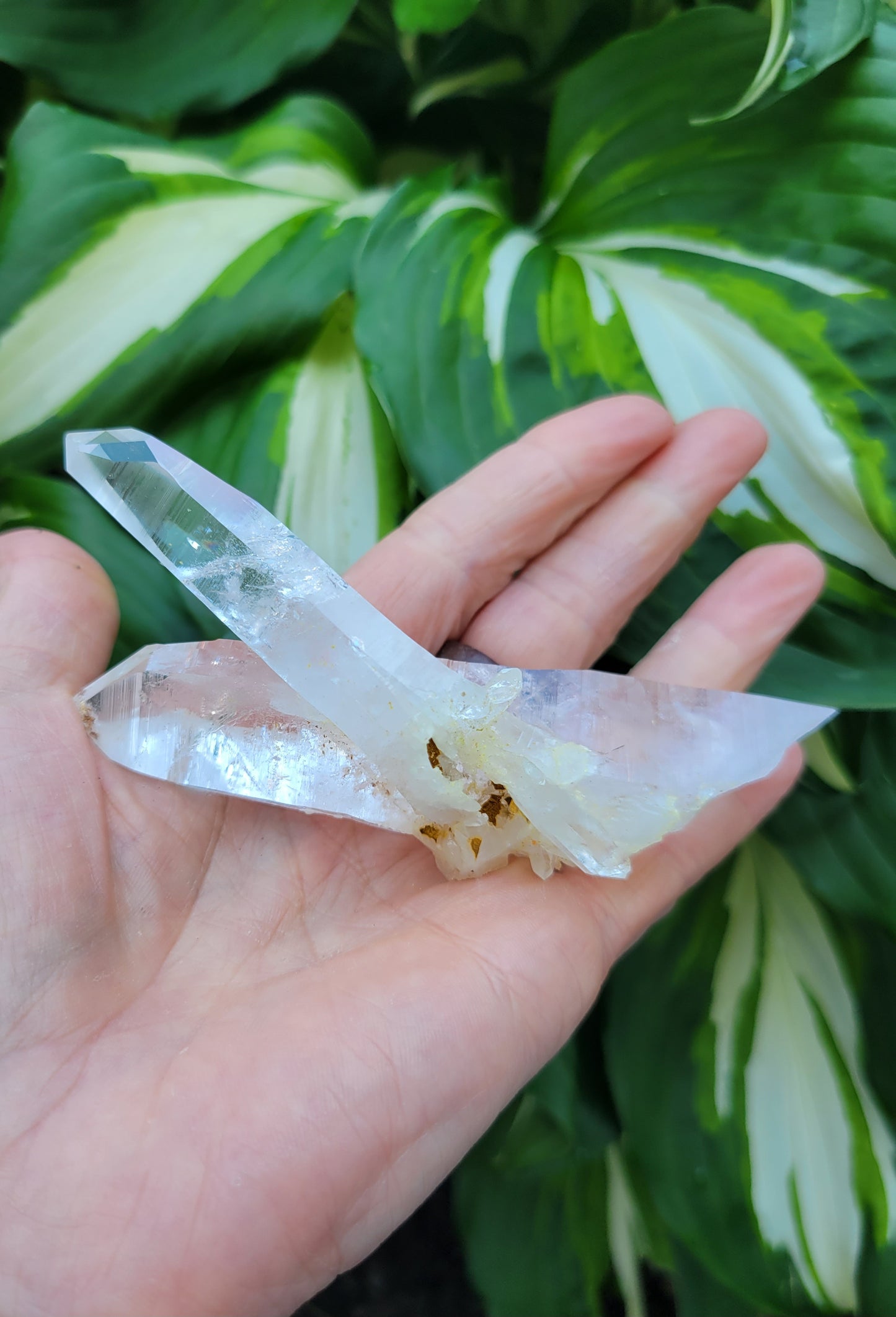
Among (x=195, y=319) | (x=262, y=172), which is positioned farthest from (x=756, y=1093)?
(x=262, y=172)

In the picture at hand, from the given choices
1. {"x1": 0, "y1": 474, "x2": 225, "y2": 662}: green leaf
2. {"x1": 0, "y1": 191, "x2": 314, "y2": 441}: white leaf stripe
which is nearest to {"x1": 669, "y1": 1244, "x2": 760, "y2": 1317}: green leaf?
{"x1": 0, "y1": 474, "x2": 225, "y2": 662}: green leaf

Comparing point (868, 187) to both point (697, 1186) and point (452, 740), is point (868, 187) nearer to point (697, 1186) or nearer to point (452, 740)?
point (452, 740)

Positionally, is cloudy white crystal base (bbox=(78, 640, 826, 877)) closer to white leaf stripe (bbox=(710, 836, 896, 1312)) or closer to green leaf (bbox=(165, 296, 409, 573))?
green leaf (bbox=(165, 296, 409, 573))

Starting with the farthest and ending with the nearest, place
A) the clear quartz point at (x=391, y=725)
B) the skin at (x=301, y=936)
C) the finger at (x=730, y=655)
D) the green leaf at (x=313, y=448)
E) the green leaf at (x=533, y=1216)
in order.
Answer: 1. the green leaf at (x=533, y=1216)
2. the green leaf at (x=313, y=448)
3. the finger at (x=730, y=655)
4. the clear quartz point at (x=391, y=725)
5. the skin at (x=301, y=936)

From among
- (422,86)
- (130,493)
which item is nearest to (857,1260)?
(130,493)

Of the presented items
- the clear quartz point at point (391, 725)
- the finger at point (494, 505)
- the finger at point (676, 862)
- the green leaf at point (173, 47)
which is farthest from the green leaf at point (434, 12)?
the finger at point (676, 862)

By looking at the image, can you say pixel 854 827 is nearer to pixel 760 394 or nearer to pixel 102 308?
pixel 760 394

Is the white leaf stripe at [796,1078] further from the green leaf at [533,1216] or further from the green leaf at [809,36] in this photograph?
the green leaf at [809,36]

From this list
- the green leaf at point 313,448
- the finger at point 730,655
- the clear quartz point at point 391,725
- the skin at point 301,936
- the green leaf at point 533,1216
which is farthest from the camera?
the green leaf at point 533,1216
